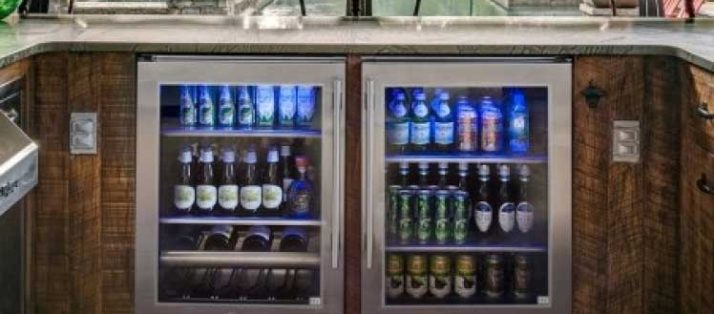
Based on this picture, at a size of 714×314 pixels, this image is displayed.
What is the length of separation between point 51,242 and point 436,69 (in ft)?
3.54

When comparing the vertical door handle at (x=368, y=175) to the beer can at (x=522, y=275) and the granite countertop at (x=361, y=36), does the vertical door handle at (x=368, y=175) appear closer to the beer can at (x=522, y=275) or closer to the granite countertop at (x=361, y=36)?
the granite countertop at (x=361, y=36)

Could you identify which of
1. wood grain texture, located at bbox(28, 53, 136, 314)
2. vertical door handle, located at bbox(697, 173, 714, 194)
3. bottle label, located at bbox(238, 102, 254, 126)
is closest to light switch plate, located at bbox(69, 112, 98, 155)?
wood grain texture, located at bbox(28, 53, 136, 314)

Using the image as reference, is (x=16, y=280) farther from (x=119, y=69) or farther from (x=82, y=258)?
(x=119, y=69)

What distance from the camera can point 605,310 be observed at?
239 centimetres

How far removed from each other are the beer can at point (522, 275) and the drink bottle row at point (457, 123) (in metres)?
0.30

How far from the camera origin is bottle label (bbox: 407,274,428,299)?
8.27 feet

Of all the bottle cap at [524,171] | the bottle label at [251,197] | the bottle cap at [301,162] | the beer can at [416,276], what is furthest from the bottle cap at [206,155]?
the bottle cap at [524,171]

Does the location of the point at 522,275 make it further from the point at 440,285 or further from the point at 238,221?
the point at 238,221

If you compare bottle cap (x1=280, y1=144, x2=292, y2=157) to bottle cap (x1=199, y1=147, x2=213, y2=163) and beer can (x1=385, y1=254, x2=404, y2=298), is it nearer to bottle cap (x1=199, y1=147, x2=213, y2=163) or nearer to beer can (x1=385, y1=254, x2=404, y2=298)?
bottle cap (x1=199, y1=147, x2=213, y2=163)

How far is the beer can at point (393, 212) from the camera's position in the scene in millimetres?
2488

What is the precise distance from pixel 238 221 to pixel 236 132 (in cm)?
24

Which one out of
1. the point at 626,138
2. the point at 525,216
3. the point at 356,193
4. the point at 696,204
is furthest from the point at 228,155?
the point at 696,204

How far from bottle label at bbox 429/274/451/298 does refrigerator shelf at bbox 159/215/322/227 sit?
0.36 m

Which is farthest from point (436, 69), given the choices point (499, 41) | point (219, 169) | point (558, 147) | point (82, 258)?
point (82, 258)
